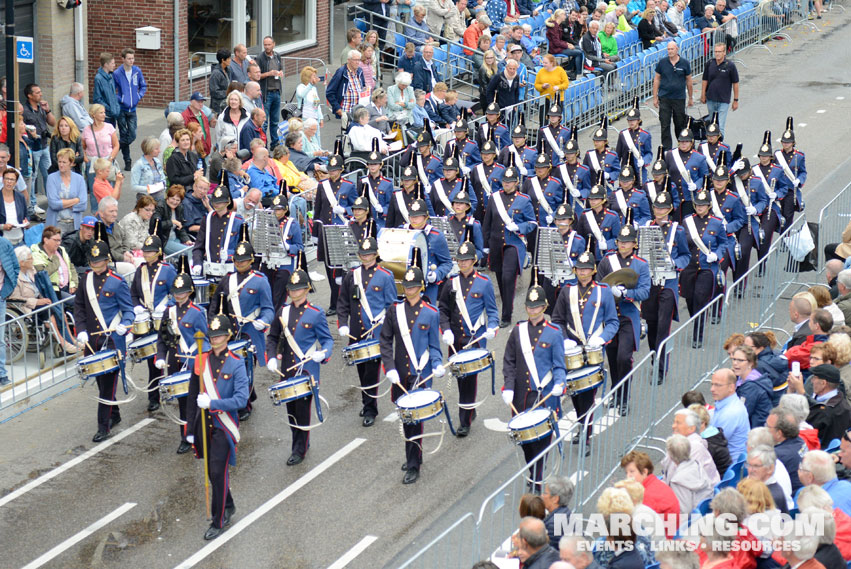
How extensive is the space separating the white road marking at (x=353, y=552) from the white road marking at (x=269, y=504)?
0.97 metres

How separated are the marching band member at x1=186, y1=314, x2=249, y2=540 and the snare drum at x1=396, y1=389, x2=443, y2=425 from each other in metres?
1.35

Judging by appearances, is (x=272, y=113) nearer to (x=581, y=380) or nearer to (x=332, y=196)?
(x=332, y=196)

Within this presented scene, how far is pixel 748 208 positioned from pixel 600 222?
2032mm

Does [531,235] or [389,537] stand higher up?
[531,235]

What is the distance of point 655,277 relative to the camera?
13961 millimetres

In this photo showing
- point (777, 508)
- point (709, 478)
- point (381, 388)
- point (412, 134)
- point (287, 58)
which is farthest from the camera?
point (287, 58)

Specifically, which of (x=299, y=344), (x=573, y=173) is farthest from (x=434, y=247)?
(x=573, y=173)

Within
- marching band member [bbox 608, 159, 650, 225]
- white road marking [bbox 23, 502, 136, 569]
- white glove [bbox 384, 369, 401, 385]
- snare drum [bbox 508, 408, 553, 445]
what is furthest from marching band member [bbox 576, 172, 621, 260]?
white road marking [bbox 23, 502, 136, 569]

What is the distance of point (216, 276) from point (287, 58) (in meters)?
11.8

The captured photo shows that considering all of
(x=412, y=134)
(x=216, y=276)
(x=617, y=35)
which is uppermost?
(x=617, y=35)

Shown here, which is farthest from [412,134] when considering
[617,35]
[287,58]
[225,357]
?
[225,357]

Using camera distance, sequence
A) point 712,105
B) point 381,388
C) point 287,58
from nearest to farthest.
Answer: point 381,388 → point 712,105 → point 287,58

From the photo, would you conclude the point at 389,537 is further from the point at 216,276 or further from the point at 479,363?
the point at 216,276

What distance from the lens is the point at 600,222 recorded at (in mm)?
15383
